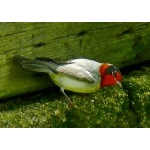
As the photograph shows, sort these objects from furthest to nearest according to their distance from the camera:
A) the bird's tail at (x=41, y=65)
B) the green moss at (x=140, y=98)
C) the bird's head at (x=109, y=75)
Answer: the green moss at (x=140, y=98) → the bird's head at (x=109, y=75) → the bird's tail at (x=41, y=65)

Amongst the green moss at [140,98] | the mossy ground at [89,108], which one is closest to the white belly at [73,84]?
the mossy ground at [89,108]

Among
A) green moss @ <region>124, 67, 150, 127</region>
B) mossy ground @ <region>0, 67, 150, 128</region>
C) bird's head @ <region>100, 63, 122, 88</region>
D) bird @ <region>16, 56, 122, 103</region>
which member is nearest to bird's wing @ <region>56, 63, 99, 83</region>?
bird @ <region>16, 56, 122, 103</region>

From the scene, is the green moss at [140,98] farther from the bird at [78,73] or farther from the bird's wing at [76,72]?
the bird's wing at [76,72]

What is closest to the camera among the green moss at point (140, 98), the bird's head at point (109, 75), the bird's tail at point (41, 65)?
the bird's tail at point (41, 65)

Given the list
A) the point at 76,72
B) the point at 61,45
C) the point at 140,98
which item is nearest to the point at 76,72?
the point at 76,72

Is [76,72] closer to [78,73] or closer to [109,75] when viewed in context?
[78,73]

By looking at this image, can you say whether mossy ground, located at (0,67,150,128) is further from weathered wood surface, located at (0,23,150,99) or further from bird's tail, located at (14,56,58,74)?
bird's tail, located at (14,56,58,74)
